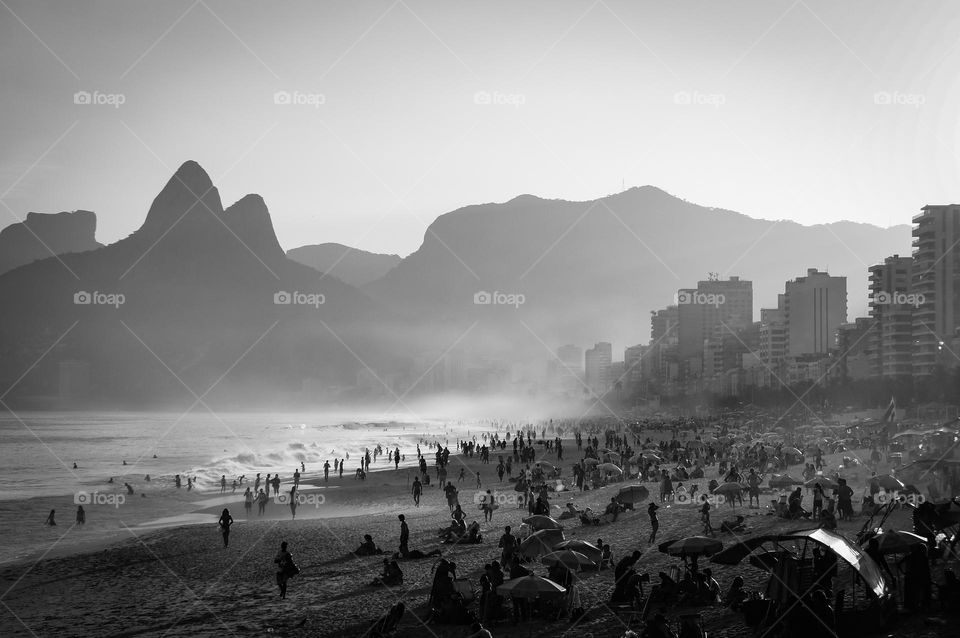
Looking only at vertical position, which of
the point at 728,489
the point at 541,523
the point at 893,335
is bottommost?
the point at 728,489

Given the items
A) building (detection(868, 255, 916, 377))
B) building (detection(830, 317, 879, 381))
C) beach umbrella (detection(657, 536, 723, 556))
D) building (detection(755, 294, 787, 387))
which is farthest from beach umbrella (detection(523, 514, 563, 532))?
building (detection(755, 294, 787, 387))

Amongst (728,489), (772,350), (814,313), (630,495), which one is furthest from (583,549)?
(814,313)

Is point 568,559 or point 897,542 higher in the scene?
point 897,542

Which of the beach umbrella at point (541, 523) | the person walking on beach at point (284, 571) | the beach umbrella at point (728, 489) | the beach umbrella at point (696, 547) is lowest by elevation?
the person walking on beach at point (284, 571)

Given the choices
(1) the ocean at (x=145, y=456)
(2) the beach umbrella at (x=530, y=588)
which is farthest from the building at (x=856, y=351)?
(2) the beach umbrella at (x=530, y=588)

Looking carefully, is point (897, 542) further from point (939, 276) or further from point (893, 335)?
point (939, 276)

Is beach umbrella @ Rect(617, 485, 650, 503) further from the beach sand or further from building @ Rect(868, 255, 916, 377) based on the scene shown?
building @ Rect(868, 255, 916, 377)

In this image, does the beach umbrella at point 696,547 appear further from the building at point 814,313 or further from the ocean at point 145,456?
the building at point 814,313

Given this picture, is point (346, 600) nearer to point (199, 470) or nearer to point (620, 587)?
point (620, 587)
